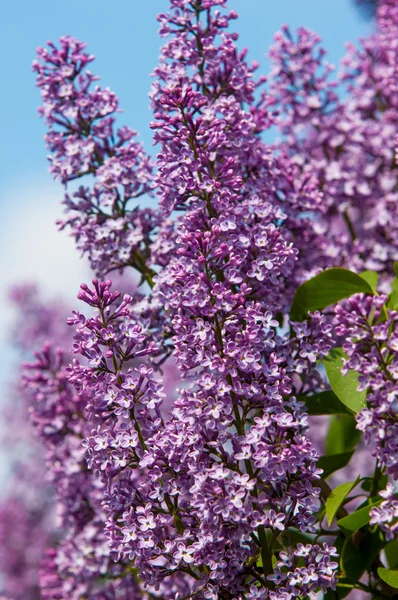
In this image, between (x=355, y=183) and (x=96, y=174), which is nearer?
(x=96, y=174)

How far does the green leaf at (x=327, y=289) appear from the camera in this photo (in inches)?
86.4

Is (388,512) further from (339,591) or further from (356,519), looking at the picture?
(339,591)

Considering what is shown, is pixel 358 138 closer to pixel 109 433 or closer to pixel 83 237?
pixel 83 237

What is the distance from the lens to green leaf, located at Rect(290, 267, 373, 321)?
2.20m

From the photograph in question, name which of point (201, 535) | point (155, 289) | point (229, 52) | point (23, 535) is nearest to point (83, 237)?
point (155, 289)

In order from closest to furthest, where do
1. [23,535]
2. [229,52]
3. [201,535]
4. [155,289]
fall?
[201,535] < [155,289] < [229,52] < [23,535]

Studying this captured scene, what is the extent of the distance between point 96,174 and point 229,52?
0.54 metres

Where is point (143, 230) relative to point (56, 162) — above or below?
below

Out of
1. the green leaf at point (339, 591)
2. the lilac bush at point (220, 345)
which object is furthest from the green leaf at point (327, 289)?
the green leaf at point (339, 591)

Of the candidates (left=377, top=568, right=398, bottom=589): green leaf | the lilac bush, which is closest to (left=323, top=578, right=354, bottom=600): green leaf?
the lilac bush

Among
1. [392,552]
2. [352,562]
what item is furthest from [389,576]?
[392,552]

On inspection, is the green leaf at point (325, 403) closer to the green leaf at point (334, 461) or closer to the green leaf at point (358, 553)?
the green leaf at point (334, 461)

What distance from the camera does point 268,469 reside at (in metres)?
1.77

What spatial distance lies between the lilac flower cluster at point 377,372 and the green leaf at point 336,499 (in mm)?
288
